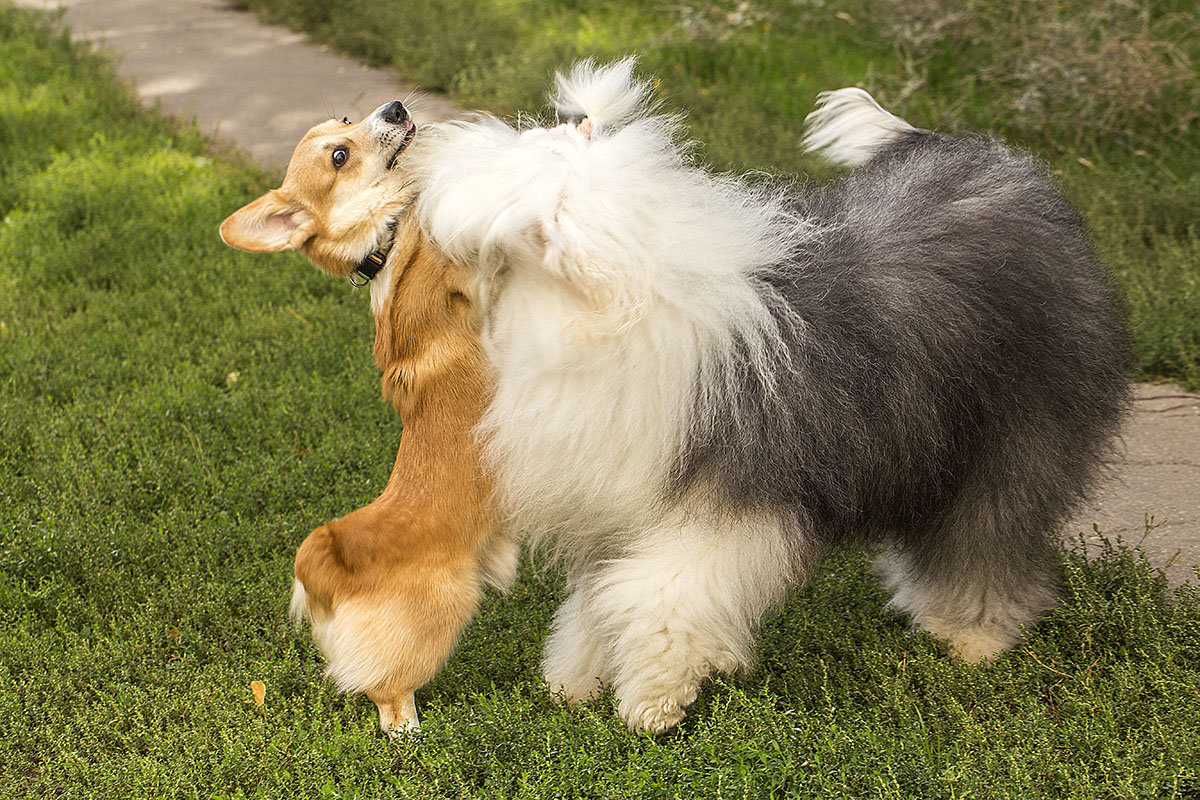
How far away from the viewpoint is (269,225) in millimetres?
3090

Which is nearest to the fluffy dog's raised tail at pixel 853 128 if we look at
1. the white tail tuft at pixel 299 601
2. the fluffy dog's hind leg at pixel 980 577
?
the fluffy dog's hind leg at pixel 980 577

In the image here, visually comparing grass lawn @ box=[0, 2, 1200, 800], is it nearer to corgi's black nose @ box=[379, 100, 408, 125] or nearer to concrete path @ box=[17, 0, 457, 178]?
corgi's black nose @ box=[379, 100, 408, 125]

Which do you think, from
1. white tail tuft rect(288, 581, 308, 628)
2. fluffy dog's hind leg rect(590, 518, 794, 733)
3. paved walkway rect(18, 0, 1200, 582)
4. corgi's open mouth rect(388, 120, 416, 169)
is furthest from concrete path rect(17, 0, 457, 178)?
fluffy dog's hind leg rect(590, 518, 794, 733)

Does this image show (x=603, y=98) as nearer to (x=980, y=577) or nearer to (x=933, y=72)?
(x=980, y=577)

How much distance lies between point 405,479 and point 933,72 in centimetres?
623

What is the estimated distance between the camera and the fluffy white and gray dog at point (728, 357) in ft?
8.05

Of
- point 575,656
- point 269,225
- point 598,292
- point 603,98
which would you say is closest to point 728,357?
point 598,292

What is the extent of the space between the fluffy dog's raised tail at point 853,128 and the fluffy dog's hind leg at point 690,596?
131 cm

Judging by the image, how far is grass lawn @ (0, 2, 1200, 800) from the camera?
274 centimetres

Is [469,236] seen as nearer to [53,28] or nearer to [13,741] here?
[13,741]

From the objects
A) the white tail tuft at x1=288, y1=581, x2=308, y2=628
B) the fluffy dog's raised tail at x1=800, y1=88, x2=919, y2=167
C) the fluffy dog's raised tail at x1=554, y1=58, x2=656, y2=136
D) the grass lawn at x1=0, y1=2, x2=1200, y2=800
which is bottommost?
the grass lawn at x1=0, y1=2, x2=1200, y2=800

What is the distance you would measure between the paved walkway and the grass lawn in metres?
0.36

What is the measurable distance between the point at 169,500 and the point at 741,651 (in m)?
2.72

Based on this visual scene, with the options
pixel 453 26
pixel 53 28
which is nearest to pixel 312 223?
pixel 453 26
